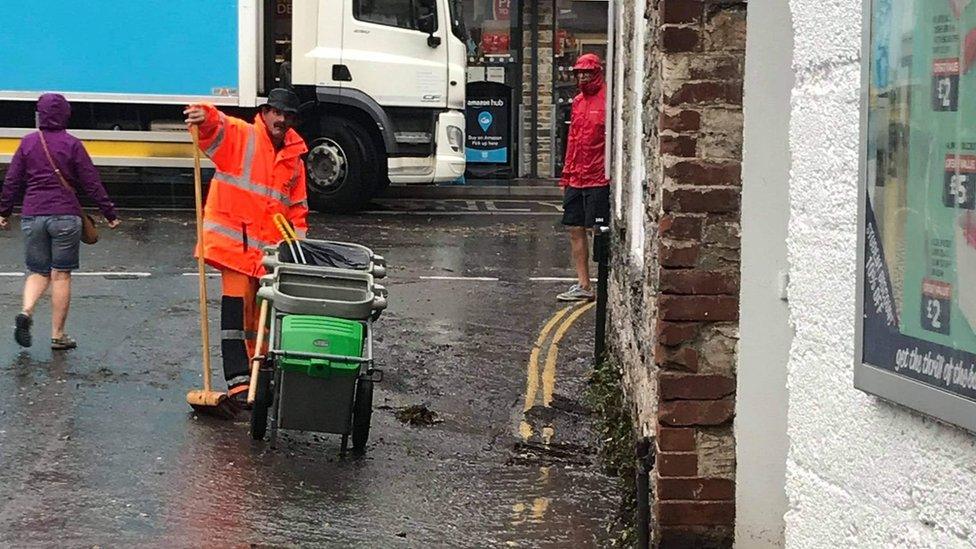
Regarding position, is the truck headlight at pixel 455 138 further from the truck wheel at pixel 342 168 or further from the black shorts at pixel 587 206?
the black shorts at pixel 587 206

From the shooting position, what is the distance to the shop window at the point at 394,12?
1688 centimetres

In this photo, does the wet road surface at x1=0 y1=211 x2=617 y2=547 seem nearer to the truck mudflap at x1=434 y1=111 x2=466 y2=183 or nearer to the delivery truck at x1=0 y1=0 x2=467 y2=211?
the delivery truck at x1=0 y1=0 x2=467 y2=211

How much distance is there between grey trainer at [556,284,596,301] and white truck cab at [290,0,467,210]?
19.4ft

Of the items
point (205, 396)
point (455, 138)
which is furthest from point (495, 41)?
point (205, 396)

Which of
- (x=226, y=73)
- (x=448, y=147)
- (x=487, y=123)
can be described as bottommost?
(x=448, y=147)

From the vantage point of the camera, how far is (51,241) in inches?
355

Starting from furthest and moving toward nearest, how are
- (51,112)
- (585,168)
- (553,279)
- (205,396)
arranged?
(553,279), (585,168), (51,112), (205,396)

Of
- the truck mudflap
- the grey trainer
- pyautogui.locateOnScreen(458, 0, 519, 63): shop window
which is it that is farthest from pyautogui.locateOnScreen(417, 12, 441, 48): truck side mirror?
the grey trainer

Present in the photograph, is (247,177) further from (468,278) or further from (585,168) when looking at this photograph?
(468,278)

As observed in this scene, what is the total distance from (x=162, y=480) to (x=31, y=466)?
66 centimetres

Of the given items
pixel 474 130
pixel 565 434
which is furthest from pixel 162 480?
pixel 474 130

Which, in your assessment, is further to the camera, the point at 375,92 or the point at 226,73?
the point at 226,73

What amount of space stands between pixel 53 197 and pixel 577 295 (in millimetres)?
4489

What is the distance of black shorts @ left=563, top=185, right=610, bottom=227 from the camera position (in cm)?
1112
